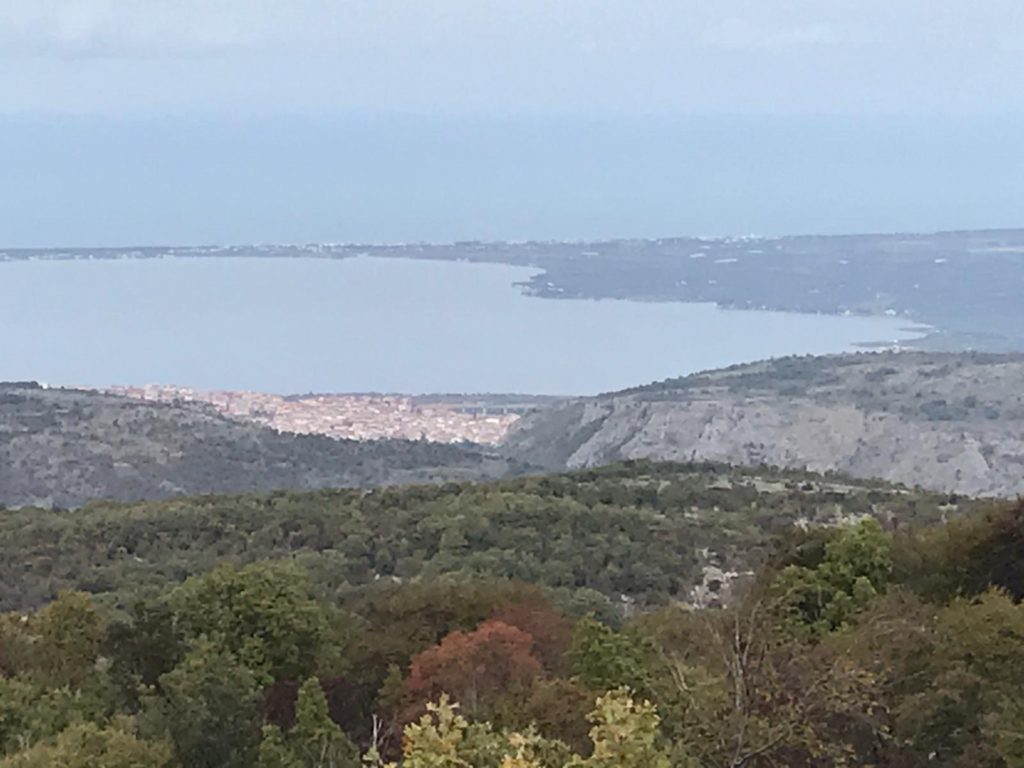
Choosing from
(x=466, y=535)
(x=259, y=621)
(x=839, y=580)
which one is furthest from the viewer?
(x=466, y=535)

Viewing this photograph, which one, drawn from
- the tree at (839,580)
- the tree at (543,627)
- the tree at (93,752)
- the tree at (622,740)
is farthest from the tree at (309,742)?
the tree at (622,740)

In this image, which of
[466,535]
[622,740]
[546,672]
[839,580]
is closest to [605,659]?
[546,672]

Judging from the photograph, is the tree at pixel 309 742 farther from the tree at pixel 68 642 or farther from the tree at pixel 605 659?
the tree at pixel 68 642

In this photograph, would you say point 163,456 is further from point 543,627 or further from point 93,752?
point 93,752

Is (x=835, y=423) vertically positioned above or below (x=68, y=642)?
below

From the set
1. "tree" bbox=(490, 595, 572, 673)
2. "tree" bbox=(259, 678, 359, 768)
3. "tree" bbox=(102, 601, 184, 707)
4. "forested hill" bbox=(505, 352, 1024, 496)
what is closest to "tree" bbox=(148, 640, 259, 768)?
"tree" bbox=(259, 678, 359, 768)

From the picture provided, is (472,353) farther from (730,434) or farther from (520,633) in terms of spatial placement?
(520,633)
